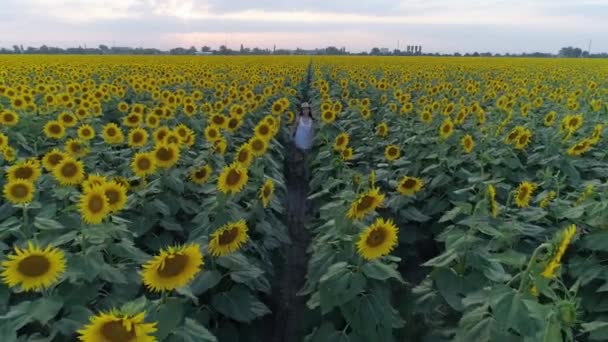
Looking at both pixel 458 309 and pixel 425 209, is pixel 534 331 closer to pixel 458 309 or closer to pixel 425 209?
pixel 458 309

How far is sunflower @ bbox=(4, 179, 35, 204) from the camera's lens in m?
3.50

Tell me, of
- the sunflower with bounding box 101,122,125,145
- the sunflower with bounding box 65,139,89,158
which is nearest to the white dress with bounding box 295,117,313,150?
the sunflower with bounding box 101,122,125,145

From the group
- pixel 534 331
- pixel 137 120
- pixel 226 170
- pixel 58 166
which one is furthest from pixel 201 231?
pixel 137 120

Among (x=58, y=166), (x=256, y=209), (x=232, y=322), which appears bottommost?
(x=232, y=322)

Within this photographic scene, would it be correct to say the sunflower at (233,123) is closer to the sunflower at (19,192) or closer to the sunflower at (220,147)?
the sunflower at (220,147)

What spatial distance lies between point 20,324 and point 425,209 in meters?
4.16

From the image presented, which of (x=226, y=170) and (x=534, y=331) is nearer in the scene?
(x=534, y=331)

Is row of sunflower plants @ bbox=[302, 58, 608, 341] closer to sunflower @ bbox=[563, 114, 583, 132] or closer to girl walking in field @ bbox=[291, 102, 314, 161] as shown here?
sunflower @ bbox=[563, 114, 583, 132]

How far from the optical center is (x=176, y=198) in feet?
14.4

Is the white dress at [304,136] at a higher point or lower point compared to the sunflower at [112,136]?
lower

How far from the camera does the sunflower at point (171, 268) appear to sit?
218 centimetres

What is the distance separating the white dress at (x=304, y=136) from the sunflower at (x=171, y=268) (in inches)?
240

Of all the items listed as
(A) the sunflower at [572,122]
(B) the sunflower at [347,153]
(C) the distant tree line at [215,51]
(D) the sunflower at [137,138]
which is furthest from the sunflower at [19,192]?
(C) the distant tree line at [215,51]

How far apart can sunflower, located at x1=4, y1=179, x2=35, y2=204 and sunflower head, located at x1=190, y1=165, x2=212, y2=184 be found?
54.6 inches
